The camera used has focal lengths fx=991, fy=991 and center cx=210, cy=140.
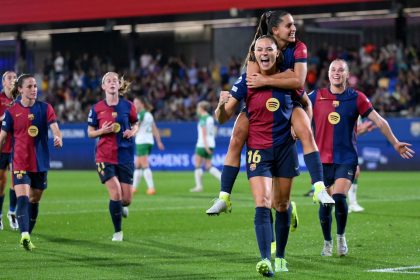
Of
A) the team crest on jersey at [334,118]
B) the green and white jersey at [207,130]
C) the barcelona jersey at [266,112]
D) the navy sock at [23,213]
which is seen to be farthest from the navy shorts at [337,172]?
the green and white jersey at [207,130]

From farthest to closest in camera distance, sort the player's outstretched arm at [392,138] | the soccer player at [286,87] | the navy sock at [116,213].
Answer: the navy sock at [116,213]
the player's outstretched arm at [392,138]
the soccer player at [286,87]

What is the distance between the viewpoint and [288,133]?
408 inches

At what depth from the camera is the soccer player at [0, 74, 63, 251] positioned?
14.0 metres

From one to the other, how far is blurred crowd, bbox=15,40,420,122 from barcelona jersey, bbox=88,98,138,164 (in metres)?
17.6

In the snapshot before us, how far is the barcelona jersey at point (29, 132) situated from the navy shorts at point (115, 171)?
85 cm

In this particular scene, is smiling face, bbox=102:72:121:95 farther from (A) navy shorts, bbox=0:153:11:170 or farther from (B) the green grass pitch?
(A) navy shorts, bbox=0:153:11:170

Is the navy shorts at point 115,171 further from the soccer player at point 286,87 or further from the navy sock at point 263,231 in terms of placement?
the navy sock at point 263,231

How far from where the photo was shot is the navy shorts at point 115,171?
14.6m

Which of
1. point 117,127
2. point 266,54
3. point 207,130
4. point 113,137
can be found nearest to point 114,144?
point 113,137

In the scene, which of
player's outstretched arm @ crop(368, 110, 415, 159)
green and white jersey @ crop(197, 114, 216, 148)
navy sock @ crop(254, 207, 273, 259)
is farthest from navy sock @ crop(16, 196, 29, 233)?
green and white jersey @ crop(197, 114, 216, 148)

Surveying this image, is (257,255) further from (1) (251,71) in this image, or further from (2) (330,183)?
(1) (251,71)

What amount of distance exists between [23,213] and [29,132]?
1227 millimetres

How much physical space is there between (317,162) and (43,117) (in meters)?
5.28

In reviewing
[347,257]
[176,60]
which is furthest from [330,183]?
[176,60]
